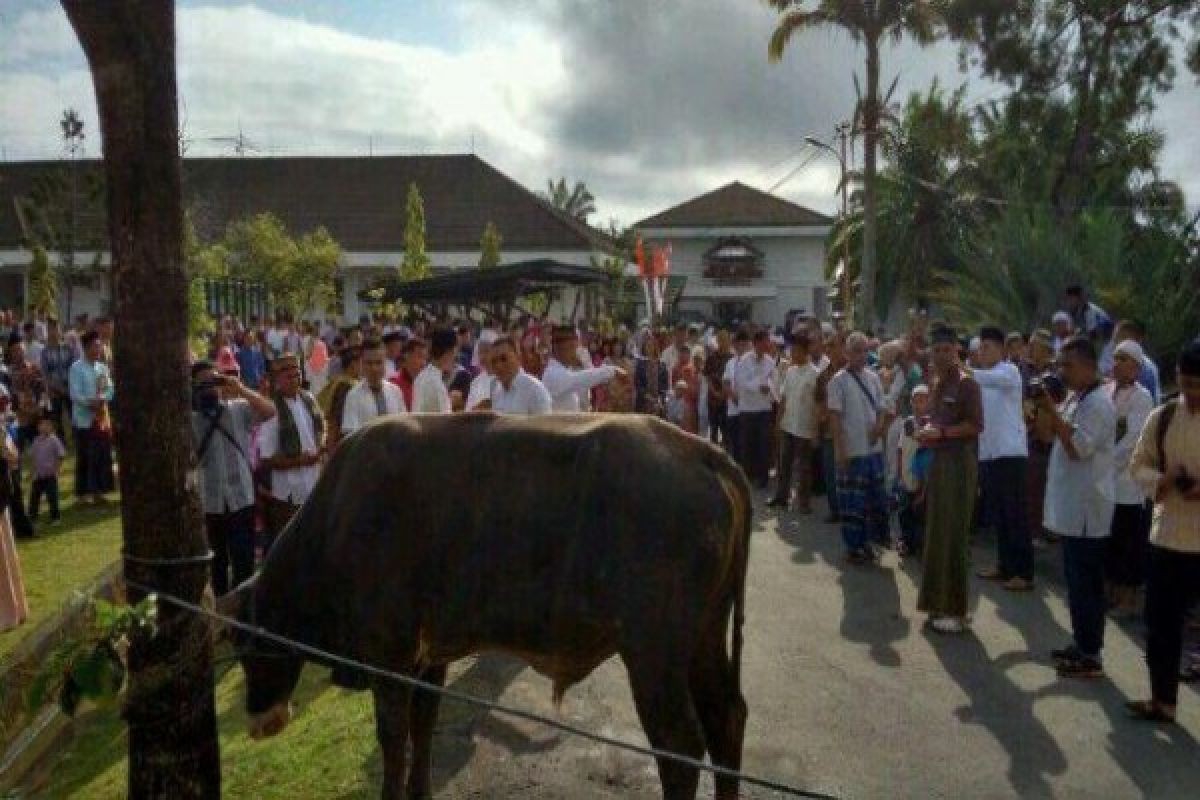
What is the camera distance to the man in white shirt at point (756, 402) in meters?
14.6

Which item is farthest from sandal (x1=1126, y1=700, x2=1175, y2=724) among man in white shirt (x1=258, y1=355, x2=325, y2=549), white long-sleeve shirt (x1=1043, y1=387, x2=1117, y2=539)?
man in white shirt (x1=258, y1=355, x2=325, y2=549)

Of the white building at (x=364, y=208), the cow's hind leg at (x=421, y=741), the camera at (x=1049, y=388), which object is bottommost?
the cow's hind leg at (x=421, y=741)

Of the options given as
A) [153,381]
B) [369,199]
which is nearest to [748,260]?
[369,199]

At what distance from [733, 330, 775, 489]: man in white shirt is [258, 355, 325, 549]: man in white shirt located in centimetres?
772

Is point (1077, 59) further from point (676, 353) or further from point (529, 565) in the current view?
point (529, 565)

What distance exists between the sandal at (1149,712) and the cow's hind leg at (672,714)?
3.38 meters

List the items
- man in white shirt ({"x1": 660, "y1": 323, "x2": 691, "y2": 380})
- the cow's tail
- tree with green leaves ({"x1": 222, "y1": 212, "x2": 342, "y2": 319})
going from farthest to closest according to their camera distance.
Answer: tree with green leaves ({"x1": 222, "y1": 212, "x2": 342, "y2": 319})
man in white shirt ({"x1": 660, "y1": 323, "x2": 691, "y2": 380})
the cow's tail

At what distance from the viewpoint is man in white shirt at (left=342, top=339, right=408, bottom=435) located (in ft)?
26.2

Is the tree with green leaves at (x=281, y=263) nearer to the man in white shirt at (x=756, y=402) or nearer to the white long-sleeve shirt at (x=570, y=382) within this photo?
the man in white shirt at (x=756, y=402)

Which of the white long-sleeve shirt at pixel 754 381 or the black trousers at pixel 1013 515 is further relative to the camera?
the white long-sleeve shirt at pixel 754 381

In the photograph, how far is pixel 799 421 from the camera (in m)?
12.6

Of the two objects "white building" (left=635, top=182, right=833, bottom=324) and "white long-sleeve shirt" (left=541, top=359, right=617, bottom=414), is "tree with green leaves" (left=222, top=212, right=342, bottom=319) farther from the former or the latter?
"white long-sleeve shirt" (left=541, top=359, right=617, bottom=414)

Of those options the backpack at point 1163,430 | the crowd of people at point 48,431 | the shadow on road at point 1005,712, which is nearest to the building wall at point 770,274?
the crowd of people at point 48,431

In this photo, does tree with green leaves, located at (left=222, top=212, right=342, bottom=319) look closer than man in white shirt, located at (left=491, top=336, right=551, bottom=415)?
No
